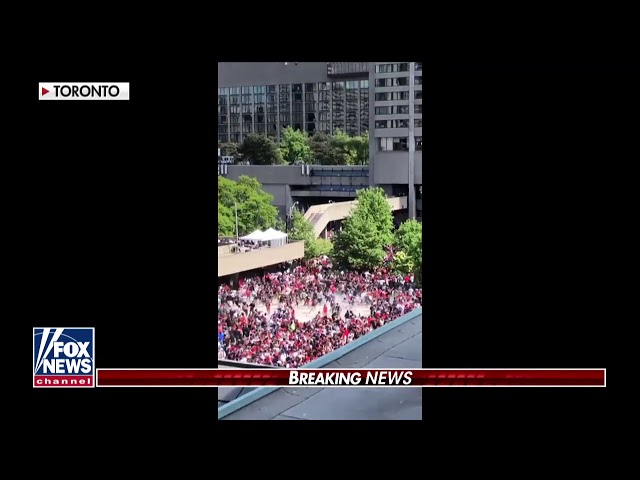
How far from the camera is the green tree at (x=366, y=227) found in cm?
884

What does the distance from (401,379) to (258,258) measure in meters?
1.83

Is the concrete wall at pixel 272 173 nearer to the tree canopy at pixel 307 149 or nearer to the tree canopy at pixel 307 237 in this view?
the tree canopy at pixel 307 149

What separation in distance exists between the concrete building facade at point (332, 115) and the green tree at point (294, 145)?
0.07 metres

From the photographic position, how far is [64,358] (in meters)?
7.76

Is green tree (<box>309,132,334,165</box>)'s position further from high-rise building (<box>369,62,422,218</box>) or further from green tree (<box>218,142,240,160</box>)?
green tree (<box>218,142,240,160</box>)

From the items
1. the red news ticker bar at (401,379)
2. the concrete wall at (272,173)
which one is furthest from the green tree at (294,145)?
the red news ticker bar at (401,379)

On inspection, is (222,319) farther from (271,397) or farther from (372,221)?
(372,221)

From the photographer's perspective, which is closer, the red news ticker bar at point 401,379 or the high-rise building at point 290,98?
the red news ticker bar at point 401,379

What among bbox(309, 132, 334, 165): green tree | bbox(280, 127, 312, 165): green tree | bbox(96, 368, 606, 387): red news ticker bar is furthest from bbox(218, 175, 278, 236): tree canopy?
bbox(96, 368, 606, 387): red news ticker bar

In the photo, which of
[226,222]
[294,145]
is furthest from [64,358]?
[294,145]

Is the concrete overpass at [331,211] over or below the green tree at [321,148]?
below

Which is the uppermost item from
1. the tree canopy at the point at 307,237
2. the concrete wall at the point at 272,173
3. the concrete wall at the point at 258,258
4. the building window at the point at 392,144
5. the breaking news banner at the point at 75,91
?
the breaking news banner at the point at 75,91

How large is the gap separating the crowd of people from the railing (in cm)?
184

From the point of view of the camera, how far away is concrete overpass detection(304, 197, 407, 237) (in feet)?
28.9
